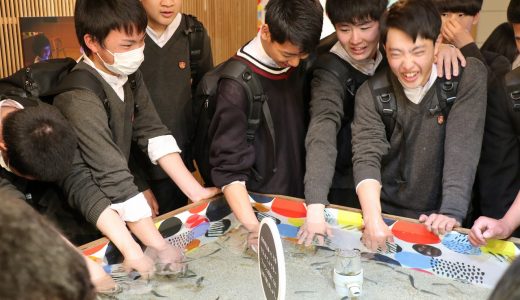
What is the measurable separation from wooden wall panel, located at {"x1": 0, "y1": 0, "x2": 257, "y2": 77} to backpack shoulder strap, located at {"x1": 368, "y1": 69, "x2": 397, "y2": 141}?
1610 mm

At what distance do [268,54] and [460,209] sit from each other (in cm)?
73

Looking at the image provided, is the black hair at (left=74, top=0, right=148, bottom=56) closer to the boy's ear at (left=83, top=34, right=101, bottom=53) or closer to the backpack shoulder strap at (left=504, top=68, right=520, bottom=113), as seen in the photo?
the boy's ear at (left=83, top=34, right=101, bottom=53)

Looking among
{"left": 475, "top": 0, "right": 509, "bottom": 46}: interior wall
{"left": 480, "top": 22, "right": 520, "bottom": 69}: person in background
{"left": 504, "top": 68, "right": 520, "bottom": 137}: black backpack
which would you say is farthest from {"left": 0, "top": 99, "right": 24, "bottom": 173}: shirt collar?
{"left": 475, "top": 0, "right": 509, "bottom": 46}: interior wall

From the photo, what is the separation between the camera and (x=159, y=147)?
66.6 inches

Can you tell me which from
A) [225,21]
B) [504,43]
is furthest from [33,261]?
[225,21]

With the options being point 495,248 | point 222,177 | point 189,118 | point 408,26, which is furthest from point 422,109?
point 189,118

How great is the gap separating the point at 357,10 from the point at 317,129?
0.39 meters

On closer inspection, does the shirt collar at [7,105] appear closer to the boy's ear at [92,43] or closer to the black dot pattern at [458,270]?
the boy's ear at [92,43]

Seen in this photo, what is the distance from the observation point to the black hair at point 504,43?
6.80 ft

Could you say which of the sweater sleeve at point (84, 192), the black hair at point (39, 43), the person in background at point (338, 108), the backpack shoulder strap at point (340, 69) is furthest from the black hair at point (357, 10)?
the black hair at point (39, 43)

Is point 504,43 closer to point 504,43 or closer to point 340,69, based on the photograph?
point 504,43

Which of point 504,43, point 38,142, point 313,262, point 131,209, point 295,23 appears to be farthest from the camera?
point 504,43

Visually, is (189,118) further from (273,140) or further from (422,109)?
(422,109)

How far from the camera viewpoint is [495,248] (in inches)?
54.7
